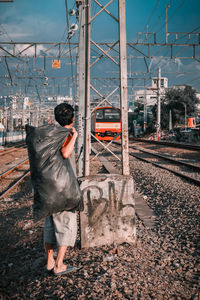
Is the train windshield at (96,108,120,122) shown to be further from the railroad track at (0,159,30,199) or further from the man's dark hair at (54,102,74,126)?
the man's dark hair at (54,102,74,126)

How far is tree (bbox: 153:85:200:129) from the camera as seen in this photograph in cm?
4862

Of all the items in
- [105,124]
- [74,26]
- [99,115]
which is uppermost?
[74,26]

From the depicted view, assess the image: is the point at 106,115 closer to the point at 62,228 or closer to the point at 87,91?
the point at 87,91

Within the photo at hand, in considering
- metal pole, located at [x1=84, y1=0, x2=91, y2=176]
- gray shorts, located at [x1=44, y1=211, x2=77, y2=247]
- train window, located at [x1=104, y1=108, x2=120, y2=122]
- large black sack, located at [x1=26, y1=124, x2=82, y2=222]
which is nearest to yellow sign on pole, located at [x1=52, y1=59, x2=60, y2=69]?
train window, located at [x1=104, y1=108, x2=120, y2=122]

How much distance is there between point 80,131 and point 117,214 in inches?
192

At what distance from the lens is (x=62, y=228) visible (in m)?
2.91

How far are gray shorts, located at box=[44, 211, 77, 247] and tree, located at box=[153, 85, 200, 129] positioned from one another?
46.6 m

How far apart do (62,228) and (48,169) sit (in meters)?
0.67

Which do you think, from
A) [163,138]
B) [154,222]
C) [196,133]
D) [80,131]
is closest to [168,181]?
[80,131]

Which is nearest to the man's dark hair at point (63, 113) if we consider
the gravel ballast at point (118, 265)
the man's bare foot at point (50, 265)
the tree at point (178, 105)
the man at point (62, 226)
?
the man at point (62, 226)

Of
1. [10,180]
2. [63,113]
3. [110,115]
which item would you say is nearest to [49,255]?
[63,113]

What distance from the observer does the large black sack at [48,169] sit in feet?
8.80

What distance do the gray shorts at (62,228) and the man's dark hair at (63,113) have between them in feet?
3.11

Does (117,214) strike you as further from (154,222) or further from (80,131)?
(80,131)
